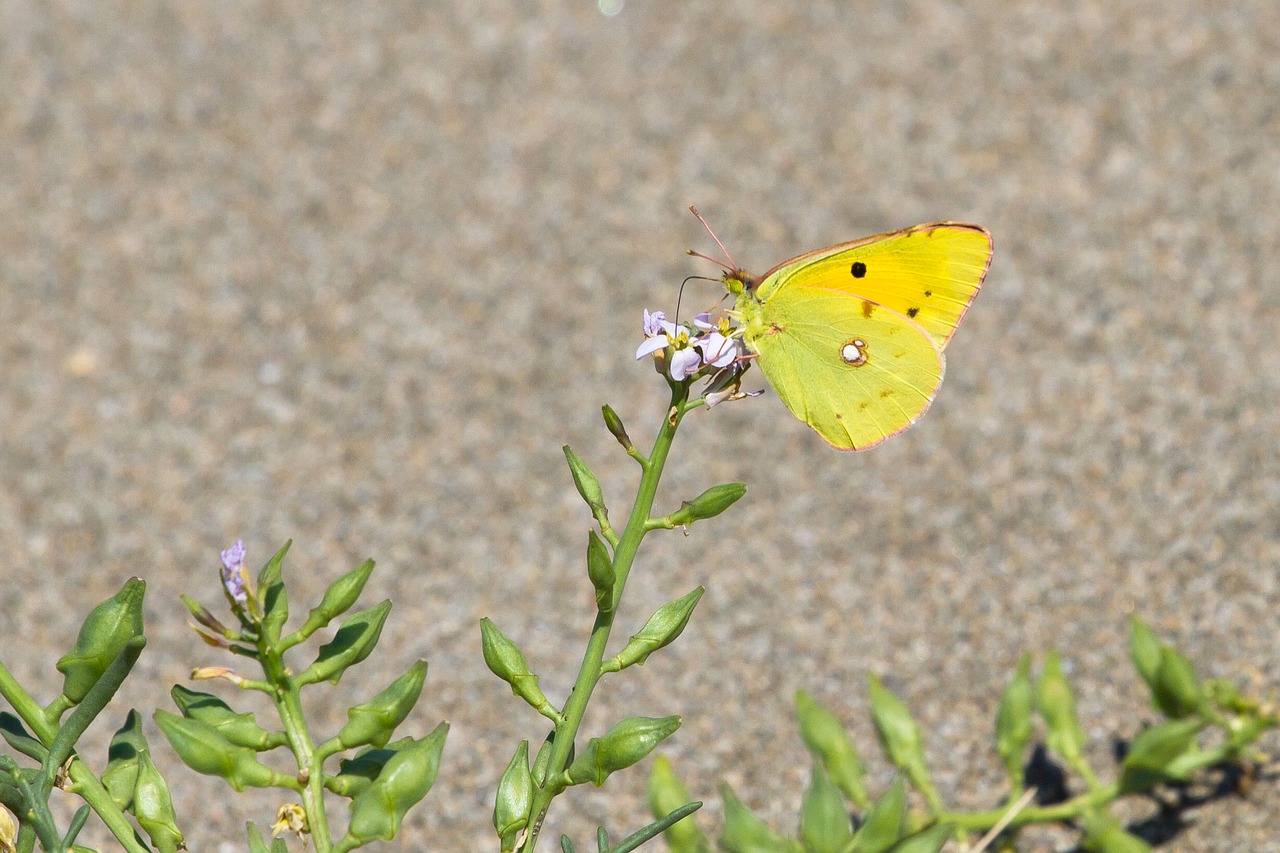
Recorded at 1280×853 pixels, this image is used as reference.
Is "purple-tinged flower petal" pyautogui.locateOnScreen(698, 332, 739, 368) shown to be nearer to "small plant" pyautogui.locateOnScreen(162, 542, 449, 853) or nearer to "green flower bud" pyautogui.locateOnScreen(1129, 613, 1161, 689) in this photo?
"small plant" pyautogui.locateOnScreen(162, 542, 449, 853)

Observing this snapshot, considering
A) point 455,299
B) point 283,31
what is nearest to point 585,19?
point 283,31

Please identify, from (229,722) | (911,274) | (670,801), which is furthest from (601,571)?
(911,274)

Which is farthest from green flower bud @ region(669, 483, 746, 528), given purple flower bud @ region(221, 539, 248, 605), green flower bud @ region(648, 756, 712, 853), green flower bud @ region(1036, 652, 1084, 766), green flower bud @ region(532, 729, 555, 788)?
green flower bud @ region(1036, 652, 1084, 766)

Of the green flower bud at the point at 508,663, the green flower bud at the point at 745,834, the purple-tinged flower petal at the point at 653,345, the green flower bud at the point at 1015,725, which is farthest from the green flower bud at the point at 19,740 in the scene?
the green flower bud at the point at 1015,725

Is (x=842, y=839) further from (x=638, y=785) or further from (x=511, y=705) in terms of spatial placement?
(x=511, y=705)

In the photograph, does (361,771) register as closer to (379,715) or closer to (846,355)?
(379,715)

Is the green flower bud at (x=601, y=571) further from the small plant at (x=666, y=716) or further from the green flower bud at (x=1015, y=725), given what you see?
the green flower bud at (x=1015, y=725)
